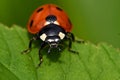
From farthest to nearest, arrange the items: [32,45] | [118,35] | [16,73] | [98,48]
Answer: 1. [118,35]
2. [32,45]
3. [98,48]
4. [16,73]

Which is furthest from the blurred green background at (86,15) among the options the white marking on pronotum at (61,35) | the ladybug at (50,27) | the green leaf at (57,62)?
the green leaf at (57,62)

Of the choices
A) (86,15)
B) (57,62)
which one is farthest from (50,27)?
(86,15)

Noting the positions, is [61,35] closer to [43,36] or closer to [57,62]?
[43,36]

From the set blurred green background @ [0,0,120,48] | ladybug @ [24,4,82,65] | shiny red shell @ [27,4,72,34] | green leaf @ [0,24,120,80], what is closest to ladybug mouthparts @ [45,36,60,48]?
ladybug @ [24,4,82,65]

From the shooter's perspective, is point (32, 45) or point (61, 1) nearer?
point (32, 45)

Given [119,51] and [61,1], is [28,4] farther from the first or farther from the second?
[119,51]

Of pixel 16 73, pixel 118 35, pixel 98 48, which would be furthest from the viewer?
pixel 118 35

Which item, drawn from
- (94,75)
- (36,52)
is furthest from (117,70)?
(36,52)
